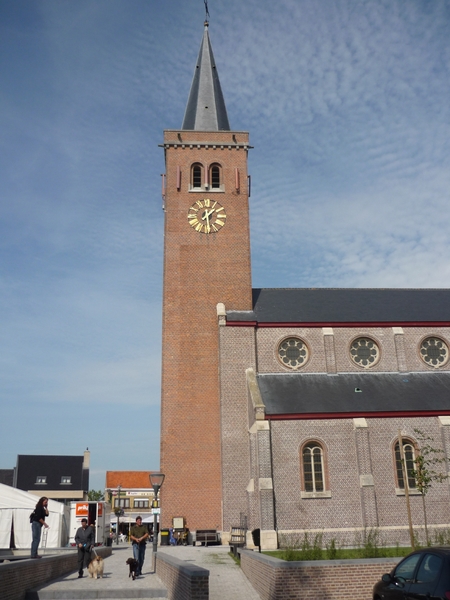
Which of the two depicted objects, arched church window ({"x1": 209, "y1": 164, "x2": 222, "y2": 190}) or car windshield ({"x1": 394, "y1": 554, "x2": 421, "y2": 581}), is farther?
arched church window ({"x1": 209, "y1": 164, "x2": 222, "y2": 190})

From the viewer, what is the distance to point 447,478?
25203 millimetres

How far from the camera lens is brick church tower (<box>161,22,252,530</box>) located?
2855cm

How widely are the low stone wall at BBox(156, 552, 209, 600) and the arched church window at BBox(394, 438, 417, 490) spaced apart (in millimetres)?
14394

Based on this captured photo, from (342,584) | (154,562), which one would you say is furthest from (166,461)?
(342,584)

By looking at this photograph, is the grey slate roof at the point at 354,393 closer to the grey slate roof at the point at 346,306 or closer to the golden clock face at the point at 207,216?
the grey slate roof at the point at 346,306

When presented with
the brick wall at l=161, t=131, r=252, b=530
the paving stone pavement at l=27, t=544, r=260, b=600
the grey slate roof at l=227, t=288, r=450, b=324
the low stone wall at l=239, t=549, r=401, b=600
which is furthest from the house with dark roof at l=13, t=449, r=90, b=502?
the low stone wall at l=239, t=549, r=401, b=600

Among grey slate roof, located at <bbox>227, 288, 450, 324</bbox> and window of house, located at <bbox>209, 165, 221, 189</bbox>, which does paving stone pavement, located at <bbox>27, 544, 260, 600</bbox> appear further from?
window of house, located at <bbox>209, 165, 221, 189</bbox>

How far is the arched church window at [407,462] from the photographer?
25.4 meters

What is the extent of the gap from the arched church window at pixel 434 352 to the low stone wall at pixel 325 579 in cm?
A: 1983

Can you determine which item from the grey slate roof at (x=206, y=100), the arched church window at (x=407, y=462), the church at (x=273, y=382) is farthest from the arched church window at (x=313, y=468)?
the grey slate roof at (x=206, y=100)

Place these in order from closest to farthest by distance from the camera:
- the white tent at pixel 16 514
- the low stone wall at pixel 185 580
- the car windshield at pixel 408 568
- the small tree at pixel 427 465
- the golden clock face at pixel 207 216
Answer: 1. the car windshield at pixel 408 568
2. the low stone wall at pixel 185 580
3. the small tree at pixel 427 465
4. the white tent at pixel 16 514
5. the golden clock face at pixel 207 216

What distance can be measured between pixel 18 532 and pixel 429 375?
21.0 m

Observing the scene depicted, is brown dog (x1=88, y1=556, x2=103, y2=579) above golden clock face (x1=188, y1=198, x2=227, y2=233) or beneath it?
beneath

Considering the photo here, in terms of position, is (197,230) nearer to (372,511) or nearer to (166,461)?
(166,461)
